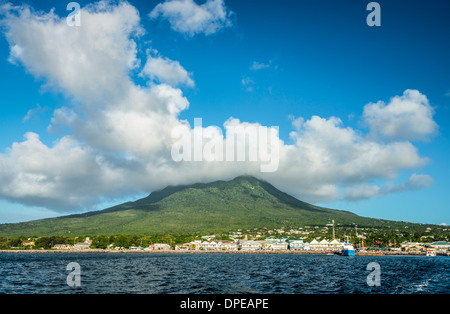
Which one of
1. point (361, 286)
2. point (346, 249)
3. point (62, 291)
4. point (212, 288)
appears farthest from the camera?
point (346, 249)

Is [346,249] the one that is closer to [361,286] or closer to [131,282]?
[361,286]

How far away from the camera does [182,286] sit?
4409cm

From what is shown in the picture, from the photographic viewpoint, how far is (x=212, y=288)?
42.4 meters
